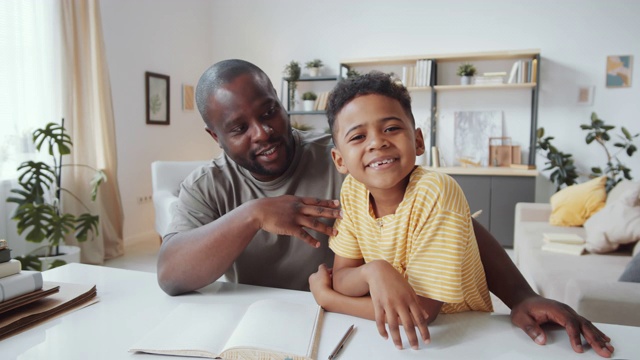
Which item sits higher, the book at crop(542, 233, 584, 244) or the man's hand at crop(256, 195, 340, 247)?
the man's hand at crop(256, 195, 340, 247)

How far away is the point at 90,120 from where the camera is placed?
12.3 feet

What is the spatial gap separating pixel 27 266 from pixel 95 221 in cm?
58

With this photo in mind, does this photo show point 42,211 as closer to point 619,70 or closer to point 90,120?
point 90,120

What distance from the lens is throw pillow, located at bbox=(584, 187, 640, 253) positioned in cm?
251

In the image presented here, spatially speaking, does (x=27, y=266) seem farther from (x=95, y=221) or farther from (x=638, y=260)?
(x=638, y=260)

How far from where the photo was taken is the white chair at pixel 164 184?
3622 millimetres

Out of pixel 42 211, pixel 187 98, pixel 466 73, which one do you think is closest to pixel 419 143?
pixel 42 211

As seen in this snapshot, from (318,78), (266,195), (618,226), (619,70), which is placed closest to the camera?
(266,195)

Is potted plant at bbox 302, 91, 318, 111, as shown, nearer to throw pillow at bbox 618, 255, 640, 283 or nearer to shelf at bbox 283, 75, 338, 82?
shelf at bbox 283, 75, 338, 82

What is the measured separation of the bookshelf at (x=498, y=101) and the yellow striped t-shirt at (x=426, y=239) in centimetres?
359

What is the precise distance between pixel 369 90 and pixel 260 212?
0.37 metres

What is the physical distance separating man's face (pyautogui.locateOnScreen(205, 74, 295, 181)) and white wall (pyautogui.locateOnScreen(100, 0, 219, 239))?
3476mm

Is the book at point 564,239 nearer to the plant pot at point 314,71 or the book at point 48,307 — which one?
the book at point 48,307

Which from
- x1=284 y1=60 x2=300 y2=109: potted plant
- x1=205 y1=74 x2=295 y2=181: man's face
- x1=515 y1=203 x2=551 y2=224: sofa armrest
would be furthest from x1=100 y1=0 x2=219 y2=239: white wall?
x1=515 y1=203 x2=551 y2=224: sofa armrest
